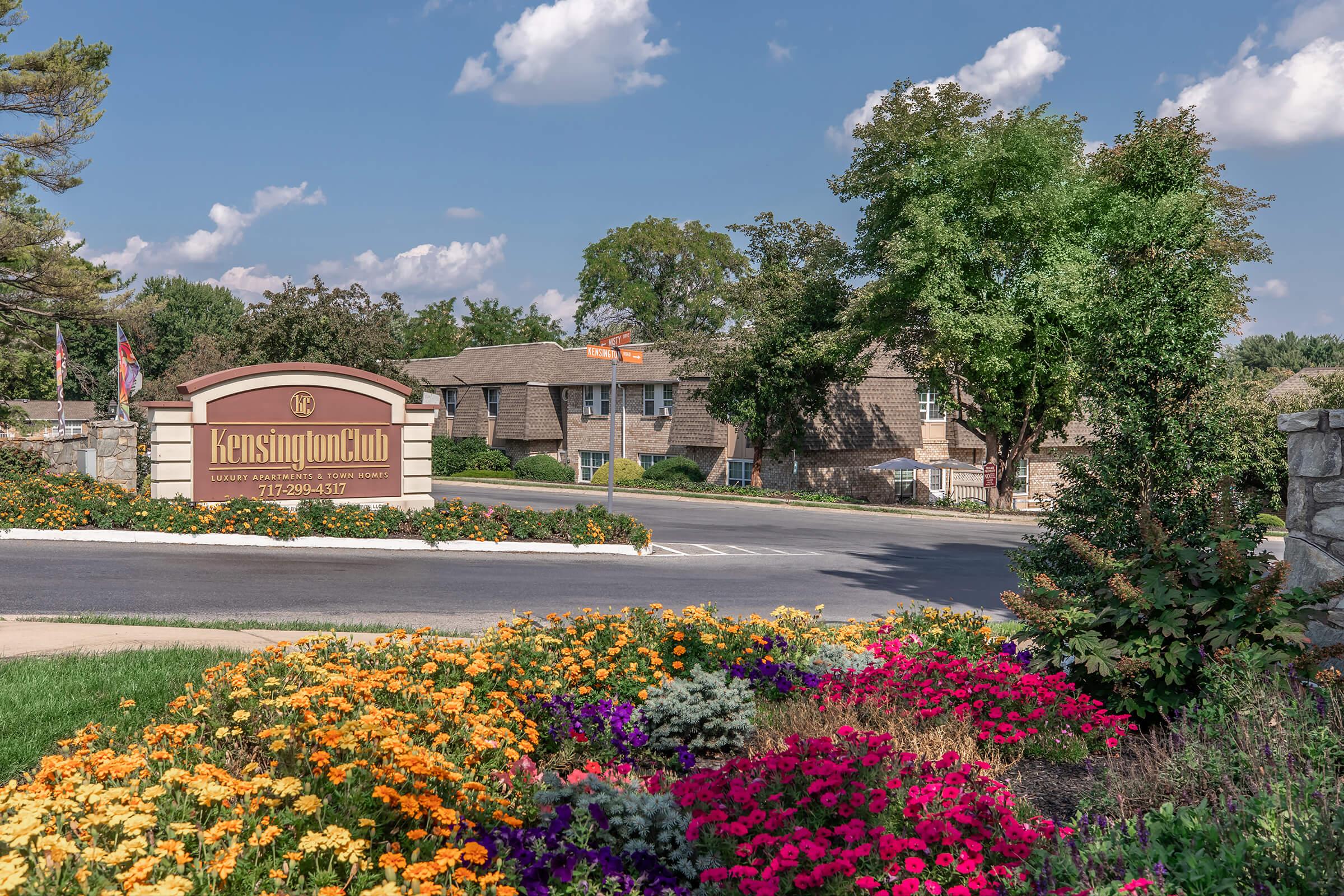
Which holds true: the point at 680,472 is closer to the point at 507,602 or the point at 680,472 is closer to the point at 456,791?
the point at 507,602

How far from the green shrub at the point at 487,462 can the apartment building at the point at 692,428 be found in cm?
171

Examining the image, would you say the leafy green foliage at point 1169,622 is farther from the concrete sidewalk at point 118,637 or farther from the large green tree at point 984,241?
the large green tree at point 984,241

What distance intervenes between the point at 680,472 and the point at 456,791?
129ft

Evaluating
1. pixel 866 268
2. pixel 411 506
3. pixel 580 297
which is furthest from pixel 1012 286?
pixel 580 297

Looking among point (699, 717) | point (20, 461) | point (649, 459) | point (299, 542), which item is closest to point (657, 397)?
point (649, 459)

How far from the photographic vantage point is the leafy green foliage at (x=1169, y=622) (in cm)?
621

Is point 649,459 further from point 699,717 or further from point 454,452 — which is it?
point 699,717

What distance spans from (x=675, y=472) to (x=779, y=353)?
8177 millimetres

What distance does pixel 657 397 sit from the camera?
158 ft

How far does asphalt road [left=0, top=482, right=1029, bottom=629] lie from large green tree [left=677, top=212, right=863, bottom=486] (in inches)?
696

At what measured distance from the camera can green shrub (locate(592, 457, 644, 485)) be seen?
43.9 m

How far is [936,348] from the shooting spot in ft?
103

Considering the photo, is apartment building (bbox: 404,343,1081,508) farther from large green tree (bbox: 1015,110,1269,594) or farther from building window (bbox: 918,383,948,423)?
large green tree (bbox: 1015,110,1269,594)

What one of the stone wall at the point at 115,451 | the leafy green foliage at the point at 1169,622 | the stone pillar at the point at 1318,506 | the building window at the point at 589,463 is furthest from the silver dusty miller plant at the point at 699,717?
the building window at the point at 589,463
